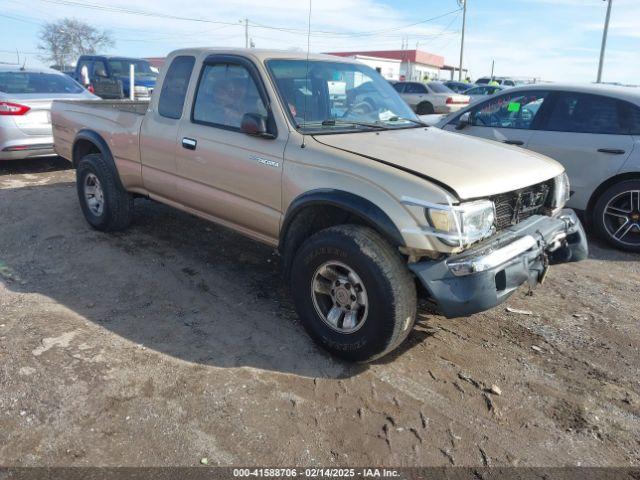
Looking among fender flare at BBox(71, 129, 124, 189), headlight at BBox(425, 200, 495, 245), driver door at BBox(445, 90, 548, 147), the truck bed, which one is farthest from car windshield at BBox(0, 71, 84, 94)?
headlight at BBox(425, 200, 495, 245)

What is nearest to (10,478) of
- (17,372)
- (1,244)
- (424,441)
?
(17,372)

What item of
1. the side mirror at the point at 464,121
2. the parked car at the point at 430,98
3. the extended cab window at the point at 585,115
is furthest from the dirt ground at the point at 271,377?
the parked car at the point at 430,98

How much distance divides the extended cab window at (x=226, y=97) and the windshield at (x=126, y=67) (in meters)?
12.8

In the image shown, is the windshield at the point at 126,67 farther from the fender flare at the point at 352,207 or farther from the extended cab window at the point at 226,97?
the fender flare at the point at 352,207

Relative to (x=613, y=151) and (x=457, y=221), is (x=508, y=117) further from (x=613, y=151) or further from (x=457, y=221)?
(x=457, y=221)

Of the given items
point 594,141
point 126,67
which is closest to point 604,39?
point 126,67

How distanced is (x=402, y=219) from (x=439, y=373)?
1054 mm

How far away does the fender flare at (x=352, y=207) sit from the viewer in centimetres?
306

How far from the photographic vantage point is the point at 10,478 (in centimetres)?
241

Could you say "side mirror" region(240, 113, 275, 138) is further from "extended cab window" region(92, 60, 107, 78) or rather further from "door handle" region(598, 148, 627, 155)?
"extended cab window" region(92, 60, 107, 78)

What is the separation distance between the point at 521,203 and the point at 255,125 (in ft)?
6.20

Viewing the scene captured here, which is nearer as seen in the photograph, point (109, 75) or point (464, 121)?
point (464, 121)

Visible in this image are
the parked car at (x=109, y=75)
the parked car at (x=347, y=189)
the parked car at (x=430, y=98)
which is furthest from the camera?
the parked car at (x=430, y=98)

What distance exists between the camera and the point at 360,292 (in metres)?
3.25
